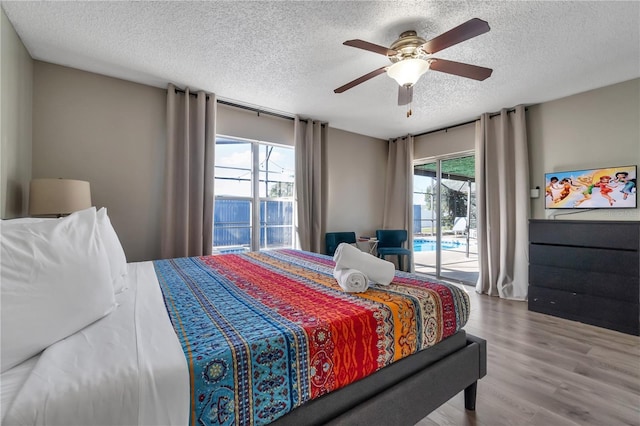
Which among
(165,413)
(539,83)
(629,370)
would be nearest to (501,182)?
(539,83)

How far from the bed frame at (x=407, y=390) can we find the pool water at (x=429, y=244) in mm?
3614

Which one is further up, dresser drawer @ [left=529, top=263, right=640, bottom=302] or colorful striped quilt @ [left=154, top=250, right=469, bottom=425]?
colorful striped quilt @ [left=154, top=250, right=469, bottom=425]

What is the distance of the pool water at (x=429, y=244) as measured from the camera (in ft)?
16.6

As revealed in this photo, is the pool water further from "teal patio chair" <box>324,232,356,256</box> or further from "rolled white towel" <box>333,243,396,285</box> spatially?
"rolled white towel" <box>333,243,396,285</box>

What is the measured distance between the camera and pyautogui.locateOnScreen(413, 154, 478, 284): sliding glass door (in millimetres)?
4789

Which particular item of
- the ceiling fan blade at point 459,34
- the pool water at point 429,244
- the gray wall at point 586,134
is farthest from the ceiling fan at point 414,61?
the pool water at point 429,244

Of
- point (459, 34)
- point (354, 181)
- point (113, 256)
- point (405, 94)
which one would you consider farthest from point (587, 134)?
point (113, 256)

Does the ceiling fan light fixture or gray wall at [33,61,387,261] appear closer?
the ceiling fan light fixture

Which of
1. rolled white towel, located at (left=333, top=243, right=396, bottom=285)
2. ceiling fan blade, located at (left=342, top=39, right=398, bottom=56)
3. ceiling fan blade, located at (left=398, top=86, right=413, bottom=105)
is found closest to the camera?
rolled white towel, located at (left=333, top=243, right=396, bottom=285)

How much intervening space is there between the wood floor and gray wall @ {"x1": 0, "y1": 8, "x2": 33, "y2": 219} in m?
3.51

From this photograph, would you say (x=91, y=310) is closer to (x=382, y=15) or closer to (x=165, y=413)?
(x=165, y=413)

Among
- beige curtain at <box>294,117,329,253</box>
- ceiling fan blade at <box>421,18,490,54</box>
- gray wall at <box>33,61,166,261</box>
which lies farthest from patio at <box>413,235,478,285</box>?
gray wall at <box>33,61,166,261</box>

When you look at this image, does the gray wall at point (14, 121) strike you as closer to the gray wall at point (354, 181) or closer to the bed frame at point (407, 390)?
the bed frame at point (407, 390)

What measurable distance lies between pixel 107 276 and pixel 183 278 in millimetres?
723
